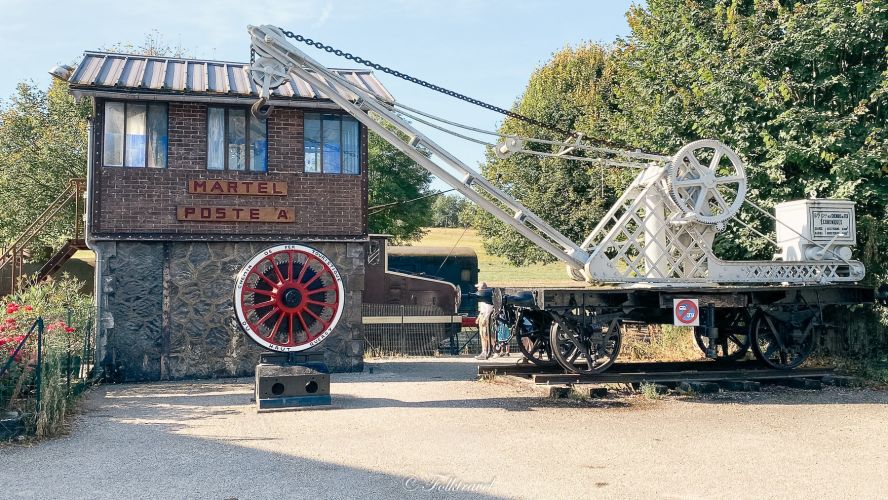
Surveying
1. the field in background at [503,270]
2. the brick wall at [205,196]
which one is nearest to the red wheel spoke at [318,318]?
the brick wall at [205,196]

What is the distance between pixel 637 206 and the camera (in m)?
12.7

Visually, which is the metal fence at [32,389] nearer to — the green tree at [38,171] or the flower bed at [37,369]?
the flower bed at [37,369]

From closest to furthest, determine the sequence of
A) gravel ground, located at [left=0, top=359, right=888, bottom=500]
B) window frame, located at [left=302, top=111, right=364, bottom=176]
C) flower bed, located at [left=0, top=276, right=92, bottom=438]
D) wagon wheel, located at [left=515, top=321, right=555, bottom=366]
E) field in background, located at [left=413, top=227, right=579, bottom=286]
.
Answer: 1. gravel ground, located at [left=0, top=359, right=888, bottom=500]
2. flower bed, located at [left=0, top=276, right=92, bottom=438]
3. wagon wheel, located at [left=515, top=321, right=555, bottom=366]
4. window frame, located at [left=302, top=111, right=364, bottom=176]
5. field in background, located at [left=413, top=227, right=579, bottom=286]

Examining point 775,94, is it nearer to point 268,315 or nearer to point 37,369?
point 268,315

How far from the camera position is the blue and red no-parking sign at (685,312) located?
40.4 feet

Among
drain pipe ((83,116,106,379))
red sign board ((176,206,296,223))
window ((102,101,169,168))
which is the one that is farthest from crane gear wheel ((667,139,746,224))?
drain pipe ((83,116,106,379))

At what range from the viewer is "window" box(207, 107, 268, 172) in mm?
14555

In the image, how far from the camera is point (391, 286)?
64.7 feet

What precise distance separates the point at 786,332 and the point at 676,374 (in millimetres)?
2613

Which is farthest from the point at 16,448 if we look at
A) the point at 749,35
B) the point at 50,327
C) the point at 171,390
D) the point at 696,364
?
the point at 749,35

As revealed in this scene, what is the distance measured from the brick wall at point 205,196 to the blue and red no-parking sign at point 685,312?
6068 millimetres

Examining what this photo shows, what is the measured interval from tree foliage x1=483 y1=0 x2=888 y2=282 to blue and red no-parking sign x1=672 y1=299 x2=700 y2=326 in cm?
452

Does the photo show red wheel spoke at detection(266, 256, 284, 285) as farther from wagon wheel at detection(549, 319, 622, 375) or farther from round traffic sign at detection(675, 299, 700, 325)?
round traffic sign at detection(675, 299, 700, 325)

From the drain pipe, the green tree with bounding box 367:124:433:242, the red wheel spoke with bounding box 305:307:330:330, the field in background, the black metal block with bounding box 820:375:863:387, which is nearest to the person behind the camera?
the black metal block with bounding box 820:375:863:387
